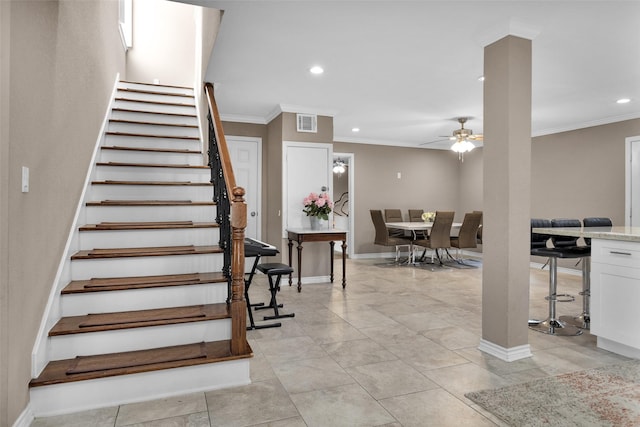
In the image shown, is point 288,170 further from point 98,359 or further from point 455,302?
point 98,359

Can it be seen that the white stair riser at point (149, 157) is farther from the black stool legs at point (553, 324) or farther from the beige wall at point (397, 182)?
the beige wall at point (397, 182)

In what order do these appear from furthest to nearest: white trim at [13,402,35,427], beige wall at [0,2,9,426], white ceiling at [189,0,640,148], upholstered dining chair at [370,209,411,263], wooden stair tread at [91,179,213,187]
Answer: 1. upholstered dining chair at [370,209,411,263]
2. wooden stair tread at [91,179,213,187]
3. white ceiling at [189,0,640,148]
4. white trim at [13,402,35,427]
5. beige wall at [0,2,9,426]

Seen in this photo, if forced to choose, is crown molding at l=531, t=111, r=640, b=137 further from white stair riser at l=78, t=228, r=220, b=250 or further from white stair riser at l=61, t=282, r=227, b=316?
white stair riser at l=61, t=282, r=227, b=316

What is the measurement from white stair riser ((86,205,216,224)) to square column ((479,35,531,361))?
239 cm

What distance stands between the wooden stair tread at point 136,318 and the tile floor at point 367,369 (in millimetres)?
441

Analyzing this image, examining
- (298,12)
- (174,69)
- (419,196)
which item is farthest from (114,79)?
(419,196)

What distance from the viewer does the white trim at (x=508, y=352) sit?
9.13 ft

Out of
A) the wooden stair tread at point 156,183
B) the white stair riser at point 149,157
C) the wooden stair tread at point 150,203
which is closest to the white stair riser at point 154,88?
the white stair riser at point 149,157

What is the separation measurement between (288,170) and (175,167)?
2013 mm

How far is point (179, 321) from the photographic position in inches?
95.5

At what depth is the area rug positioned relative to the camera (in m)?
2.01

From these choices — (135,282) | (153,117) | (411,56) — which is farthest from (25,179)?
(411,56)

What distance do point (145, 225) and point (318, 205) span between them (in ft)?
8.99

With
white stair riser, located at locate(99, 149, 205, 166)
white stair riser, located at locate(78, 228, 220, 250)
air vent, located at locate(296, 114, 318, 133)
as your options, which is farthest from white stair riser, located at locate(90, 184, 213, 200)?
air vent, located at locate(296, 114, 318, 133)
